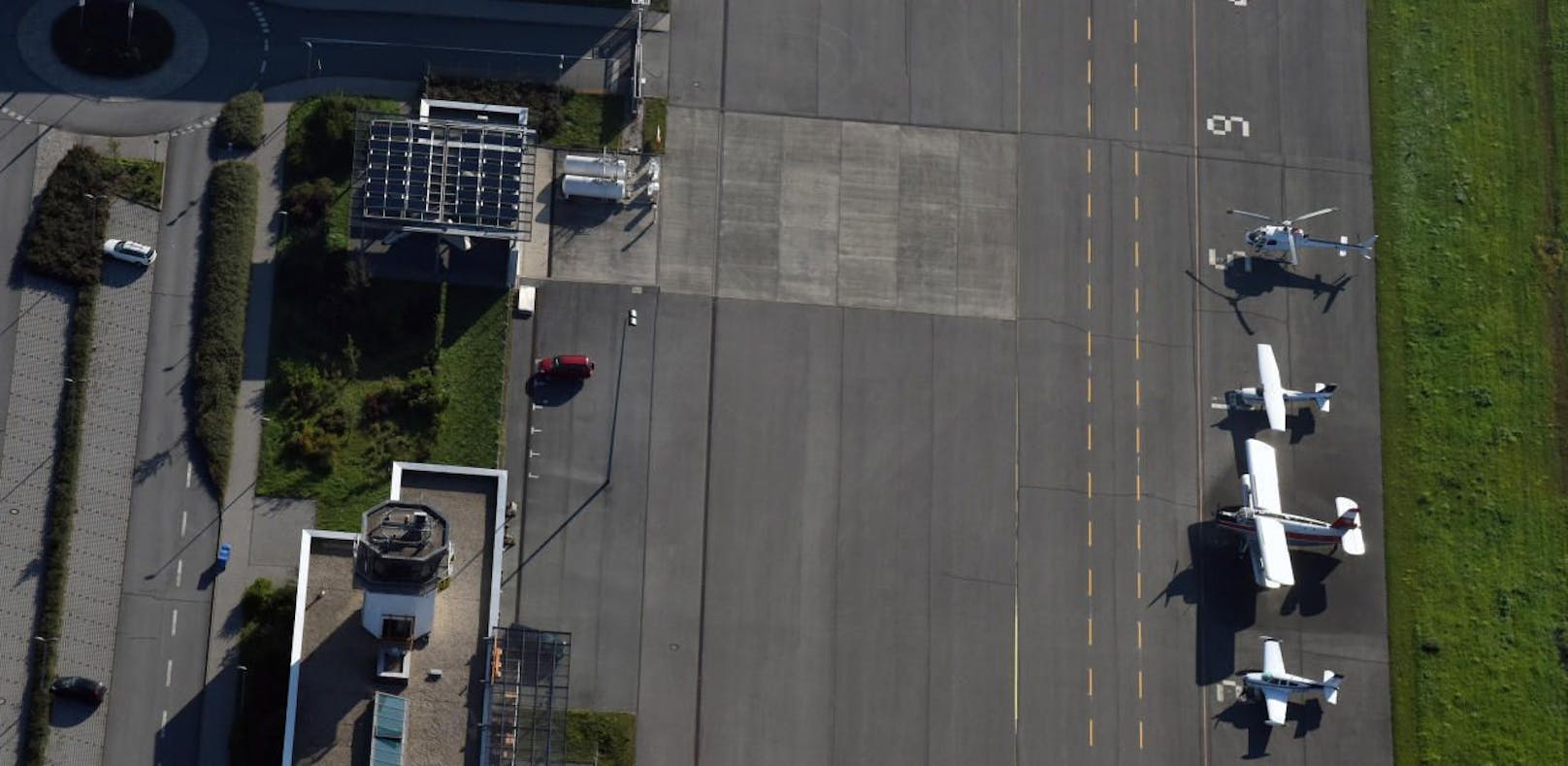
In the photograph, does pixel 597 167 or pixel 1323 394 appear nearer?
pixel 597 167

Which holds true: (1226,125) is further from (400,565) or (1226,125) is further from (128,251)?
(128,251)

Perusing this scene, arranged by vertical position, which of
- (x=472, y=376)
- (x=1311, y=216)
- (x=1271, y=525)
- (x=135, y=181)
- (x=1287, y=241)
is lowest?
(x=1271, y=525)

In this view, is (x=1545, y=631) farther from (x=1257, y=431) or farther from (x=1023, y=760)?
(x=1023, y=760)

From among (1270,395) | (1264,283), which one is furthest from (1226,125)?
(1270,395)

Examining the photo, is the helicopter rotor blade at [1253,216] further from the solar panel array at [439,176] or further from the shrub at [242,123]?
the shrub at [242,123]

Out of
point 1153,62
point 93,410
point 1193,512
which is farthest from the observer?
point 1153,62

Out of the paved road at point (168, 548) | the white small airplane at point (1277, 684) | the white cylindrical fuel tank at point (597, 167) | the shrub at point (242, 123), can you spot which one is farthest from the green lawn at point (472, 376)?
the white small airplane at point (1277, 684)

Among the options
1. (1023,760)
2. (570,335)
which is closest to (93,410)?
(570,335)
